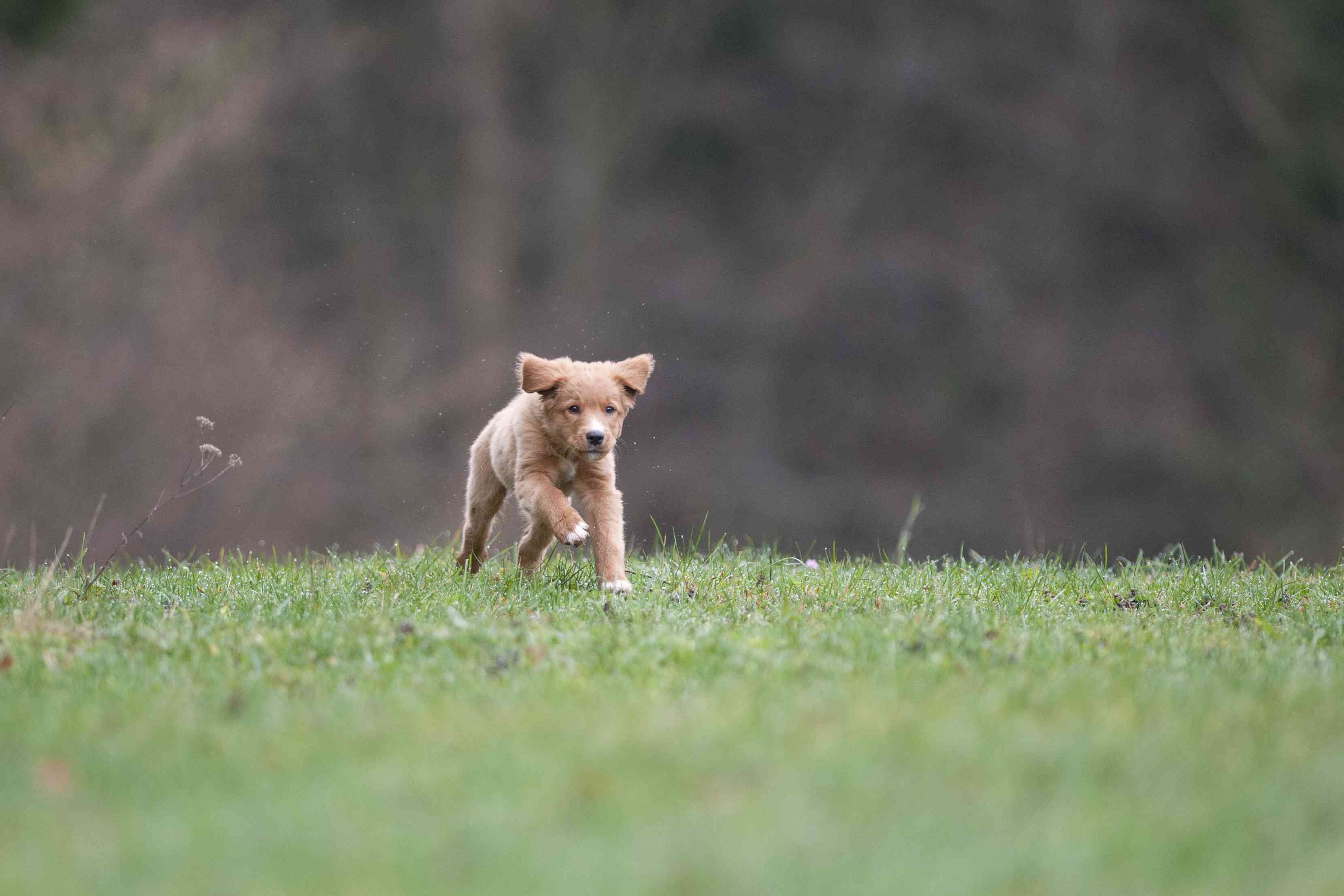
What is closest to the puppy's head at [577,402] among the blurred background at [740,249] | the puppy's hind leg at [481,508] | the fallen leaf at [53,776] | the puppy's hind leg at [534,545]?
the puppy's hind leg at [534,545]

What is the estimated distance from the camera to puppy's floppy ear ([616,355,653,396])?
24.0 feet

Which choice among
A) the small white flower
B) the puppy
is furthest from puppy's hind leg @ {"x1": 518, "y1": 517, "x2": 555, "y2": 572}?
the small white flower

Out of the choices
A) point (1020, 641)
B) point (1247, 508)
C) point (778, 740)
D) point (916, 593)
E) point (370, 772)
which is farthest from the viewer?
point (1247, 508)

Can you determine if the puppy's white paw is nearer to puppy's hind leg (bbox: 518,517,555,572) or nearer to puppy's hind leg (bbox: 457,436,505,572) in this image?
puppy's hind leg (bbox: 518,517,555,572)

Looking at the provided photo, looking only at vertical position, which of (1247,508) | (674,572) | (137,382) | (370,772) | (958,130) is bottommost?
(1247,508)

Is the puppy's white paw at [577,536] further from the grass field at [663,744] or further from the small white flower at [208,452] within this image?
the small white flower at [208,452]

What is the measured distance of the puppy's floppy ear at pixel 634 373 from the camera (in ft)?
24.0

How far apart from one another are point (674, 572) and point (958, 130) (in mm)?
19701

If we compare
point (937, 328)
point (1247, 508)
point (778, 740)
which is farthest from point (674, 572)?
point (937, 328)

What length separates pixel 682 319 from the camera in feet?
81.0

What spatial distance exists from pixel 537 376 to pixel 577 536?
858 millimetres

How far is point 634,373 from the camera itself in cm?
734

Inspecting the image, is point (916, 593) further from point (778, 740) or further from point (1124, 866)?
point (1124, 866)

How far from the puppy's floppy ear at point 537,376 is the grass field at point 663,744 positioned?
1.05m
